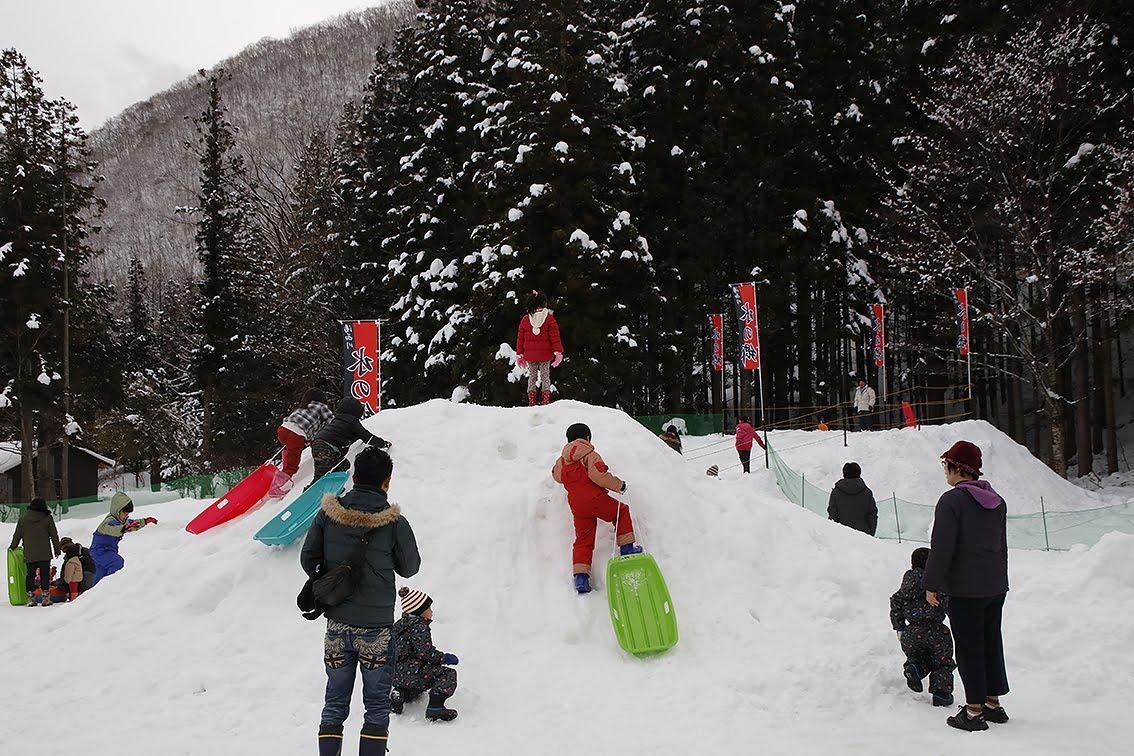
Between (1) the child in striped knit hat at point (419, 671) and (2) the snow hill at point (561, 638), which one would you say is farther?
(1) the child in striped knit hat at point (419, 671)

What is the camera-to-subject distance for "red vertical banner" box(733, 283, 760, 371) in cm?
2047

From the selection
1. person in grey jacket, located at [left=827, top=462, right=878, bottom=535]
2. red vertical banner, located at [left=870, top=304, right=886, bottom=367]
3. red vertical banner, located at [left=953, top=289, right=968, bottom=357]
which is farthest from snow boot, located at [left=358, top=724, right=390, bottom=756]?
red vertical banner, located at [left=870, top=304, right=886, bottom=367]

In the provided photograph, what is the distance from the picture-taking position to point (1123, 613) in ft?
21.5

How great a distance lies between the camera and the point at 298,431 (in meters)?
8.77

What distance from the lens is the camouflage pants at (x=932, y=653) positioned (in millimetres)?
5250

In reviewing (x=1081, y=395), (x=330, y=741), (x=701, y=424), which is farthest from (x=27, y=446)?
(x=1081, y=395)

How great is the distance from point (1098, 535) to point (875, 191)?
1920 cm

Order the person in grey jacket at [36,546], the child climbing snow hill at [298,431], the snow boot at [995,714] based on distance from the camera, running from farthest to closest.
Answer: the person in grey jacket at [36,546]
the child climbing snow hill at [298,431]
the snow boot at [995,714]

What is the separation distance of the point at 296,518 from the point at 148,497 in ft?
56.4

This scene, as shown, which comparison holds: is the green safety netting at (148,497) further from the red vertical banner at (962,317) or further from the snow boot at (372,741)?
the red vertical banner at (962,317)

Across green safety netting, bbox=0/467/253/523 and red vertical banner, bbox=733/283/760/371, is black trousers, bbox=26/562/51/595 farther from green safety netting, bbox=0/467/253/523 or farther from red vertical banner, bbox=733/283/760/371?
red vertical banner, bbox=733/283/760/371

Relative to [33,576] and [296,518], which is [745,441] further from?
[33,576]

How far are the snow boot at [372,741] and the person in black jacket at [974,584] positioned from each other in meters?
3.42

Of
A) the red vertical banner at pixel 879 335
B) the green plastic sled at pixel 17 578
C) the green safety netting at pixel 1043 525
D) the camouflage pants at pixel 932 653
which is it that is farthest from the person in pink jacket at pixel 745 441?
the green plastic sled at pixel 17 578
